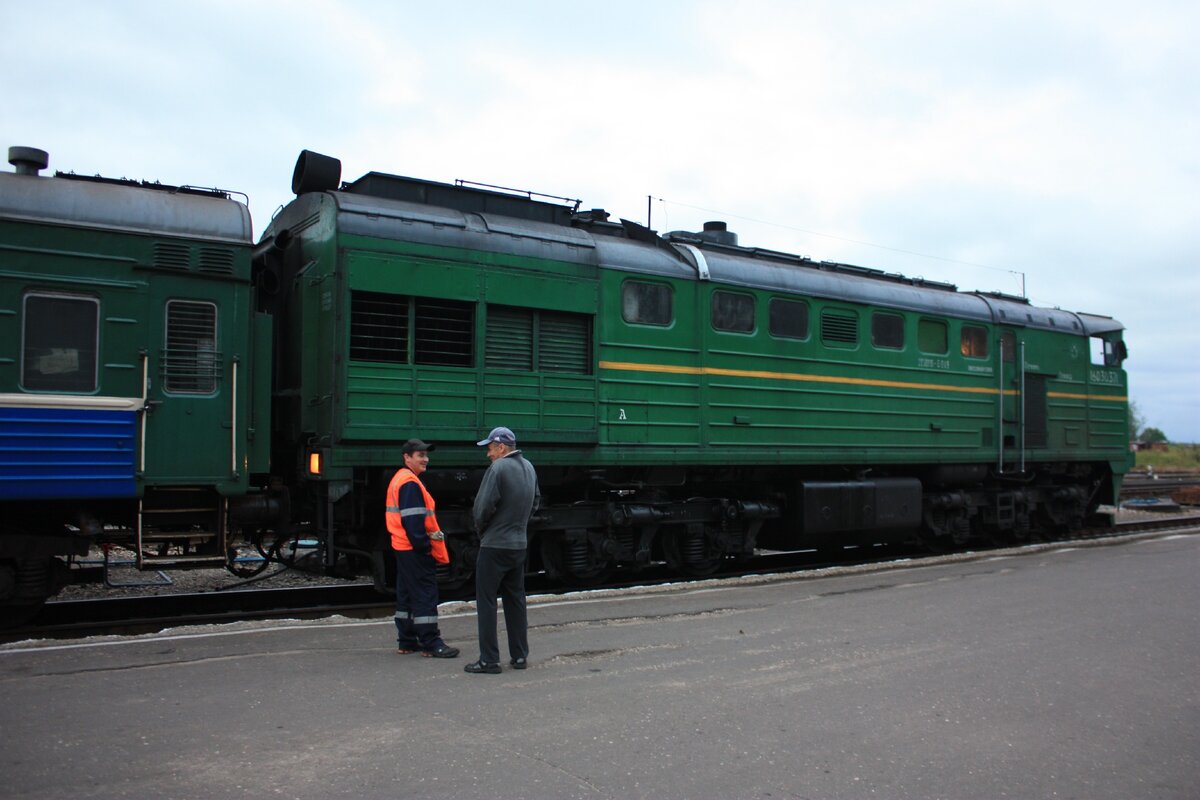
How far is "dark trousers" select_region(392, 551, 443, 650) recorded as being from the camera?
715cm

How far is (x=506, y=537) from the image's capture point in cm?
697

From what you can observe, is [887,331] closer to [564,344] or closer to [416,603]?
[564,344]

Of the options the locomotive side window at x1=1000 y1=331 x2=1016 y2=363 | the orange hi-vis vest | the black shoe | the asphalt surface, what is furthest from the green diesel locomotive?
the black shoe

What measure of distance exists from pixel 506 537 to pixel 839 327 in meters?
7.76

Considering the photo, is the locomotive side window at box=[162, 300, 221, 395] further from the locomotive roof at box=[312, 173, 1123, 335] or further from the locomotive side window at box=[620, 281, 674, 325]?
the locomotive side window at box=[620, 281, 674, 325]

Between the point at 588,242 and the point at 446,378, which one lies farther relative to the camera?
the point at 588,242

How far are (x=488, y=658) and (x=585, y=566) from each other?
14.0 feet

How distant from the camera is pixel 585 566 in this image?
10.9m

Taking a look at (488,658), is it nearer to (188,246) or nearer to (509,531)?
(509,531)

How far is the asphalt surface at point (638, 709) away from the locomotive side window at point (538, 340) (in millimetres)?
2747

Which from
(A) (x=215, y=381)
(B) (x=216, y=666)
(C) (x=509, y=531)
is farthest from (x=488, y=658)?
(A) (x=215, y=381)

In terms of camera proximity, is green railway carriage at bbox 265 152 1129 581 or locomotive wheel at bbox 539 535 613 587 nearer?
green railway carriage at bbox 265 152 1129 581

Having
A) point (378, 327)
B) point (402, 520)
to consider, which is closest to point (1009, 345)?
point (378, 327)

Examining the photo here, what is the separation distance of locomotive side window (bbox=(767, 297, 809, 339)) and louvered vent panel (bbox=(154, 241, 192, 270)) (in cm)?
702
